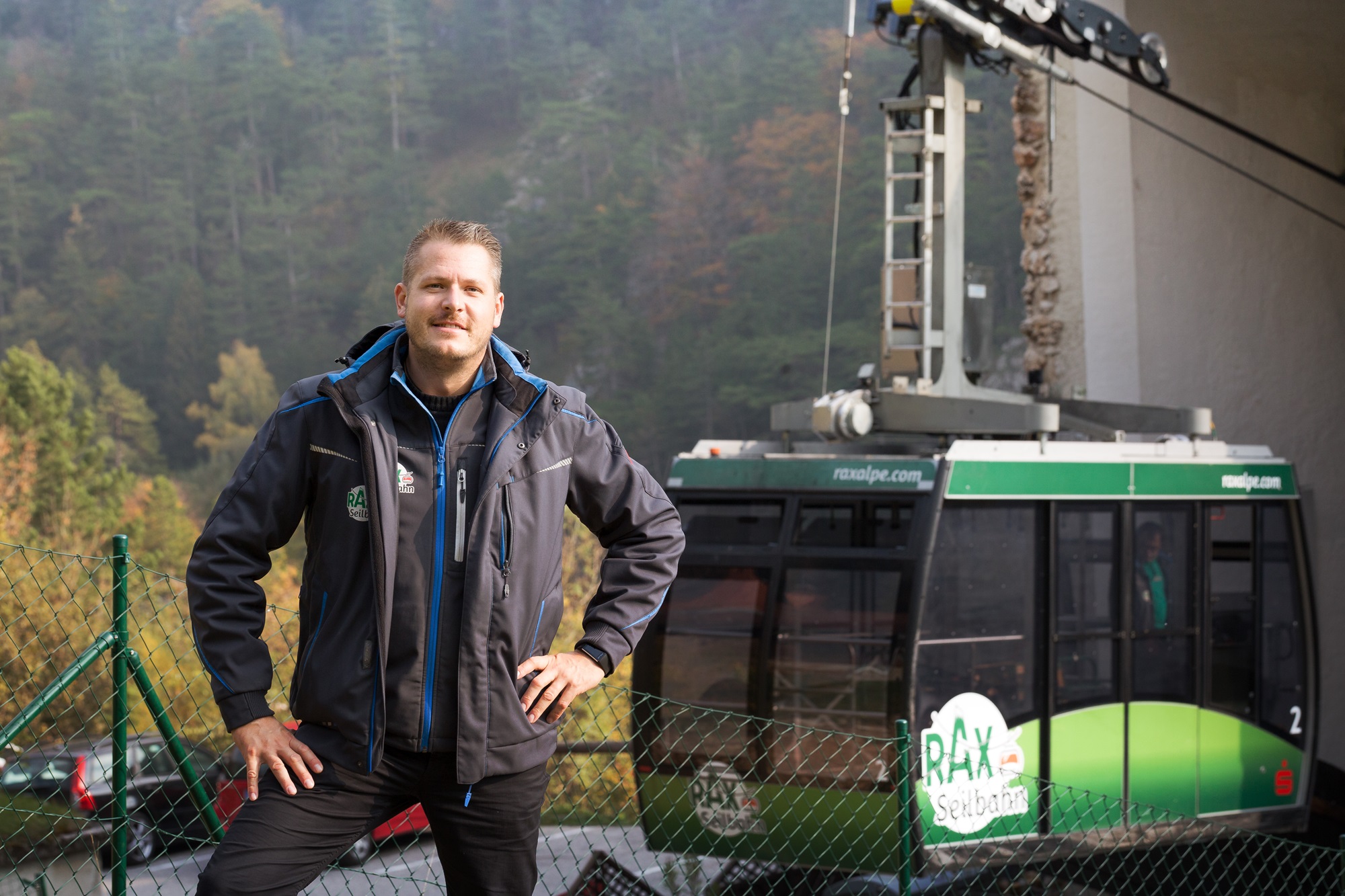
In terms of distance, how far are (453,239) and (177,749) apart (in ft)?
4.86

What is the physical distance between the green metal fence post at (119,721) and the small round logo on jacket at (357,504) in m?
1.13

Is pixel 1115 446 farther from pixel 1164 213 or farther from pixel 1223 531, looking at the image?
pixel 1164 213

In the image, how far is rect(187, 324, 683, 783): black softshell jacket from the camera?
2.34 meters

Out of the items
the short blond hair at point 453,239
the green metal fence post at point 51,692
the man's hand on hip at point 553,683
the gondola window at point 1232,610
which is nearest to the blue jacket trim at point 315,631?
the man's hand on hip at point 553,683

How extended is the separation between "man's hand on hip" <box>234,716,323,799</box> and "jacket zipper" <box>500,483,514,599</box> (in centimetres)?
43

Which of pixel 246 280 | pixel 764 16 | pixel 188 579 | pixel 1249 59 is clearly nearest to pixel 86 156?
pixel 246 280

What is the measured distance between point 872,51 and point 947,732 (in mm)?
67215

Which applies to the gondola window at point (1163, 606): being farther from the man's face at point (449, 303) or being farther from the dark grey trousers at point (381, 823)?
the man's face at point (449, 303)

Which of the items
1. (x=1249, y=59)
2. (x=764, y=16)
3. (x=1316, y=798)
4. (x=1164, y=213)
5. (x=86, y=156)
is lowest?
(x=1316, y=798)

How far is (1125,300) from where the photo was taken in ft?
33.7

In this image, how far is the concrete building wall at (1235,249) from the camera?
10266 millimetres

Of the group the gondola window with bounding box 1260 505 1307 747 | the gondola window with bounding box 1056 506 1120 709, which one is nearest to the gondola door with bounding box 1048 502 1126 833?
the gondola window with bounding box 1056 506 1120 709

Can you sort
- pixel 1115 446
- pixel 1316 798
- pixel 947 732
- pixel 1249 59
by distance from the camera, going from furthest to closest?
pixel 1249 59, pixel 1316 798, pixel 1115 446, pixel 947 732

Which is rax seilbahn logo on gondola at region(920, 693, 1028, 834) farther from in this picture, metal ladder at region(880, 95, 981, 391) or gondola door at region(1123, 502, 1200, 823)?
metal ladder at region(880, 95, 981, 391)
